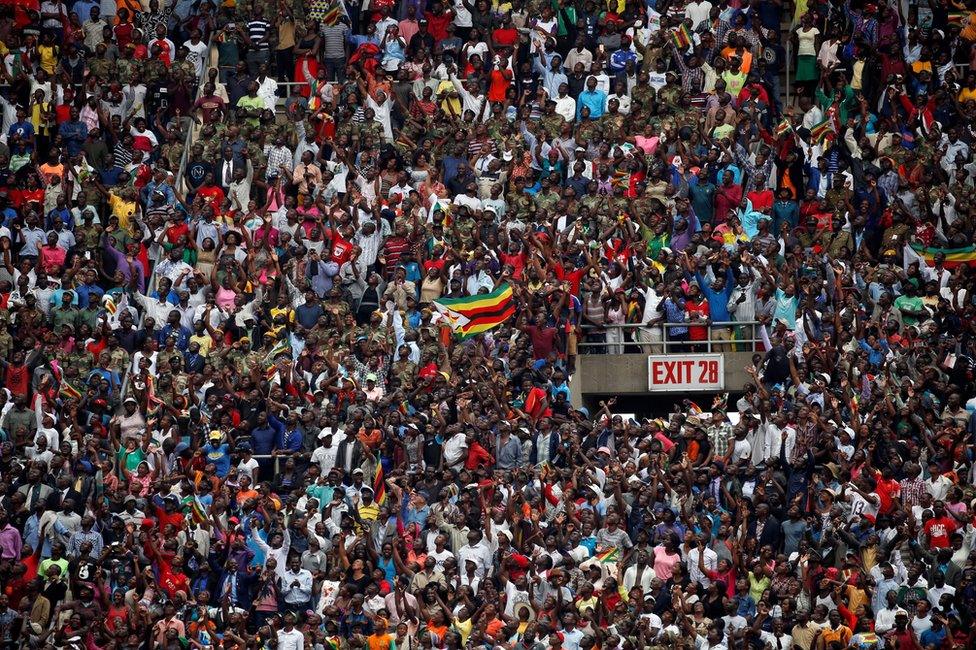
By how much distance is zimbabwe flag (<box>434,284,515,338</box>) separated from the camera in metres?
32.8

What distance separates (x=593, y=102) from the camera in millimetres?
36750

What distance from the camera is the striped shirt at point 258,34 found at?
37969mm

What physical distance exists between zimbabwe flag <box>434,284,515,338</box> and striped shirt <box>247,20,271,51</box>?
6928 mm

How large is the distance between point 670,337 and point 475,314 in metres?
2.61

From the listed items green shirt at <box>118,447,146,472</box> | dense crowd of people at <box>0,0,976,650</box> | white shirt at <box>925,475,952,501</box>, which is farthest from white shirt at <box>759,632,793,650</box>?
green shirt at <box>118,447,146,472</box>

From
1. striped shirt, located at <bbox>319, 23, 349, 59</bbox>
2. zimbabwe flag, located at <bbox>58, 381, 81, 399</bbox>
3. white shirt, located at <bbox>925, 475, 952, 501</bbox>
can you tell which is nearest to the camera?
white shirt, located at <bbox>925, 475, 952, 501</bbox>

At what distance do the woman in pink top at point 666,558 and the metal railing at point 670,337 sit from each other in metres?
4.26

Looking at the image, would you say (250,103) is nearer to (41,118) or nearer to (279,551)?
(41,118)

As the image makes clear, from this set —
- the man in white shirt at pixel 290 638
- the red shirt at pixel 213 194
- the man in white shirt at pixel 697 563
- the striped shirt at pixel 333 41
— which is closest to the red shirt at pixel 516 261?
the red shirt at pixel 213 194

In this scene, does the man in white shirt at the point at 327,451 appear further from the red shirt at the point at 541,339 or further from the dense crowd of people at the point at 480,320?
the red shirt at the point at 541,339

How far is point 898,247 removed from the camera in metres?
34.7

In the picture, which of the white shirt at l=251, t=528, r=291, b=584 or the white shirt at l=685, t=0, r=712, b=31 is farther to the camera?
the white shirt at l=685, t=0, r=712, b=31

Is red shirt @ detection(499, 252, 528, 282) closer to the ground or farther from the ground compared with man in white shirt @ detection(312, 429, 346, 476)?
farther from the ground

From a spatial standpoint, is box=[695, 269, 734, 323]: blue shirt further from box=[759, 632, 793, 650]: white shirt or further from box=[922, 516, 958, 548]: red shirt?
box=[759, 632, 793, 650]: white shirt
